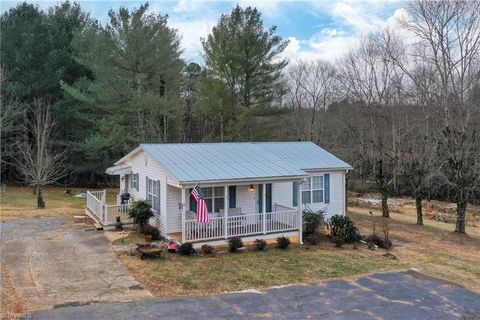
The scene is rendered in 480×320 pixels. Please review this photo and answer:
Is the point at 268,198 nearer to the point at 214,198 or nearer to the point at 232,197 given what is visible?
the point at 232,197

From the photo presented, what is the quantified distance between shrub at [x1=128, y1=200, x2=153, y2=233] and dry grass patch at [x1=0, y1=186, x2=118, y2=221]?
714 cm

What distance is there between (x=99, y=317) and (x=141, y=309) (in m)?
0.87

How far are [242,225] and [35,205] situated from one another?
15109 mm

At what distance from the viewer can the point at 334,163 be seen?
18.0 meters

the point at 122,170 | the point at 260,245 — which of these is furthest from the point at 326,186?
the point at 122,170

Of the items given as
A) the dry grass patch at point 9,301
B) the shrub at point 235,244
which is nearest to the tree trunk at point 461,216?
the shrub at point 235,244

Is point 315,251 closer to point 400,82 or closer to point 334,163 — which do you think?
point 334,163

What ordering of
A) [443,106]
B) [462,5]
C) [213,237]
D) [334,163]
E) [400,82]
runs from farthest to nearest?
1. [400,82]
2. [443,106]
3. [462,5]
4. [334,163]
5. [213,237]

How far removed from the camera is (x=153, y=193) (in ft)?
52.5

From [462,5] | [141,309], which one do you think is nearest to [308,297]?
[141,309]

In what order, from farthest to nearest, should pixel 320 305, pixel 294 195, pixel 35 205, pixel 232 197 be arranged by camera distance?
pixel 35 205 < pixel 294 195 < pixel 232 197 < pixel 320 305

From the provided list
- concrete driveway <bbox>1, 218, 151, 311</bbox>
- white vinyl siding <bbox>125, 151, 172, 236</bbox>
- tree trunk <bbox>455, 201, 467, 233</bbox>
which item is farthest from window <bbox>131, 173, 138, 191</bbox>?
tree trunk <bbox>455, 201, 467, 233</bbox>

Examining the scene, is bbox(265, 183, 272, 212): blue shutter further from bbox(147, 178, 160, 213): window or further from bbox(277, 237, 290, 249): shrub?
bbox(147, 178, 160, 213): window

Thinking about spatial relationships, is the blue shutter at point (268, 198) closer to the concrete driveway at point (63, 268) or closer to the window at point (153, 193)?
the window at point (153, 193)
